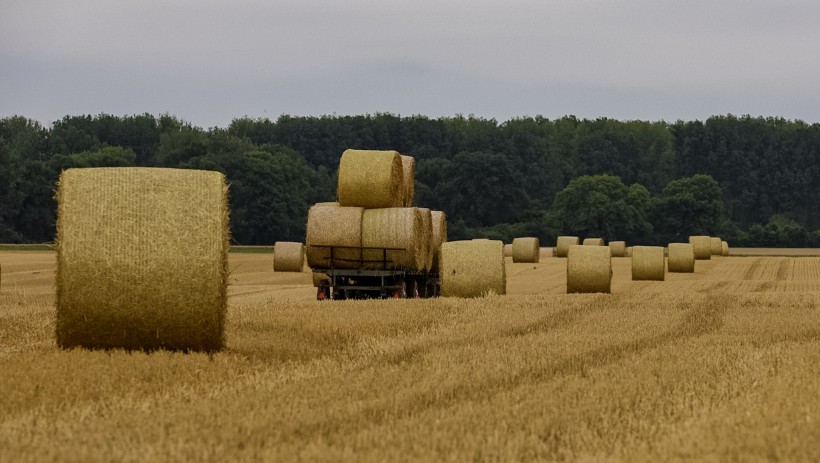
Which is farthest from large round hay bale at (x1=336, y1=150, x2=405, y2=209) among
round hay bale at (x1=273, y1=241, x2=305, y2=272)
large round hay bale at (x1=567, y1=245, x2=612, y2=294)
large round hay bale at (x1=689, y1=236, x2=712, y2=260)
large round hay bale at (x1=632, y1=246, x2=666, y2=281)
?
large round hay bale at (x1=689, y1=236, x2=712, y2=260)

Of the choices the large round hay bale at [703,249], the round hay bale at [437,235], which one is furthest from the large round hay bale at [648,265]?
the large round hay bale at [703,249]

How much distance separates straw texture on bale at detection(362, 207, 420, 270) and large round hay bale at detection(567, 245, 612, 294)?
362 cm

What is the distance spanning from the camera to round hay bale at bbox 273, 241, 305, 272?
37.9 m

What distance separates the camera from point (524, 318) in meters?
15.2

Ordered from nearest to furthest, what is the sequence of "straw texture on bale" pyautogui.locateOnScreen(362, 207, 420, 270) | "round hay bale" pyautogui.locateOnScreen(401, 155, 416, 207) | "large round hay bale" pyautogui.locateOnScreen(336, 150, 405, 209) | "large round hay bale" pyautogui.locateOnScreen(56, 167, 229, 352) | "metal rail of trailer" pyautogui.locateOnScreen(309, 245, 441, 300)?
"large round hay bale" pyautogui.locateOnScreen(56, 167, 229, 352)
"straw texture on bale" pyautogui.locateOnScreen(362, 207, 420, 270)
"metal rail of trailer" pyautogui.locateOnScreen(309, 245, 441, 300)
"large round hay bale" pyautogui.locateOnScreen(336, 150, 405, 209)
"round hay bale" pyautogui.locateOnScreen(401, 155, 416, 207)

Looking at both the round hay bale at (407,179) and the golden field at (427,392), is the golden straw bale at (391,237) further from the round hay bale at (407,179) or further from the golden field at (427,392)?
the golden field at (427,392)

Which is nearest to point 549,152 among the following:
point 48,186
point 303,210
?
point 303,210

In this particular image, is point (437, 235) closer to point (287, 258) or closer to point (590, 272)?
point (590, 272)

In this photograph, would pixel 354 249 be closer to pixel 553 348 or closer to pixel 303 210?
pixel 553 348

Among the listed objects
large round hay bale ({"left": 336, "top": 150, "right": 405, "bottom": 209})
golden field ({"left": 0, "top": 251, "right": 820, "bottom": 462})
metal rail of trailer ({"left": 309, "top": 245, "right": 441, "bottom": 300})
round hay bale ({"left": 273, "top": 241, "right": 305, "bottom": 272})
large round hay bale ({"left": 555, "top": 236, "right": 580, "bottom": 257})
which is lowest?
large round hay bale ({"left": 555, "top": 236, "right": 580, "bottom": 257})

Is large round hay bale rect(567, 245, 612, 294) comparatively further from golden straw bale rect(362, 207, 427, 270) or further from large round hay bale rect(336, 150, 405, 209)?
large round hay bale rect(336, 150, 405, 209)

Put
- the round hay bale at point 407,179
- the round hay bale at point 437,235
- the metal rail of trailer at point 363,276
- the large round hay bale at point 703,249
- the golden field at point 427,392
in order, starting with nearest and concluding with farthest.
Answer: the golden field at point 427,392
the metal rail of trailer at point 363,276
the round hay bale at point 407,179
the round hay bale at point 437,235
the large round hay bale at point 703,249

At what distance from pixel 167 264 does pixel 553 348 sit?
3.86 meters

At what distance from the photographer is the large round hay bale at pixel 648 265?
3269 centimetres
